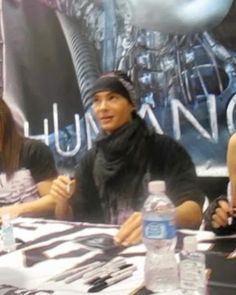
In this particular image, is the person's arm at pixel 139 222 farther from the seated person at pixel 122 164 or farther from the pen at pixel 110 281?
the pen at pixel 110 281

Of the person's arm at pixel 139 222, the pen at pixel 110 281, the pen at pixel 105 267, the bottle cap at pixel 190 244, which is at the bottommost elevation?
the pen at pixel 110 281

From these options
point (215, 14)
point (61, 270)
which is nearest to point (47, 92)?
point (215, 14)

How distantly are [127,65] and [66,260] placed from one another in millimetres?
1032

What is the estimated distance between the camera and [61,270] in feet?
3.99

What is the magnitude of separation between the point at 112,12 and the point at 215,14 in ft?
1.52

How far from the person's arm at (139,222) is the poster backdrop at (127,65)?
0.16 m

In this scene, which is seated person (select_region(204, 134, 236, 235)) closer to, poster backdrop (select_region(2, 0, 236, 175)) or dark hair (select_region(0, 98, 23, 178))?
poster backdrop (select_region(2, 0, 236, 175))

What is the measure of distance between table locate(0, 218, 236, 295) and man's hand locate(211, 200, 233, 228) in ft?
0.31

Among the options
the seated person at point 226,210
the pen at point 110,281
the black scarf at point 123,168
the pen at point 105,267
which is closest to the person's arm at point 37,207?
the black scarf at point 123,168

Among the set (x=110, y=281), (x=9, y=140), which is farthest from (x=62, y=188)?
(x=110, y=281)

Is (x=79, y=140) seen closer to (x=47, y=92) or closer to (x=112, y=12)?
(x=47, y=92)

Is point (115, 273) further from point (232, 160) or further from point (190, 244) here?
point (232, 160)

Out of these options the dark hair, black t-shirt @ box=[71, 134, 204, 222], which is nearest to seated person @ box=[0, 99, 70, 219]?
the dark hair

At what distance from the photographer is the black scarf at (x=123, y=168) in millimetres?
2082
